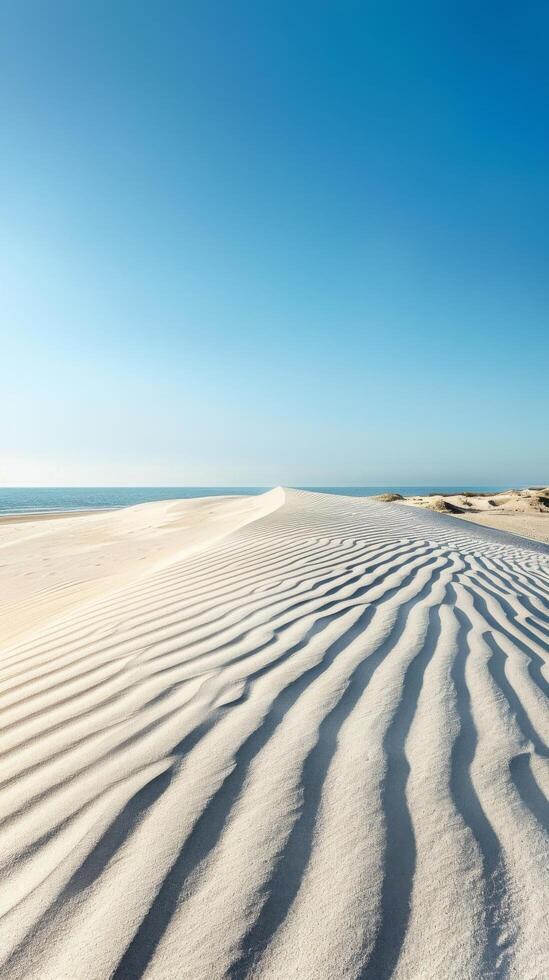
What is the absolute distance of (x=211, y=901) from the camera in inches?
46.1

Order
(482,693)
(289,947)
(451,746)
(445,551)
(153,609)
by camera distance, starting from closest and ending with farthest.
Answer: (289,947) → (451,746) → (482,693) → (153,609) → (445,551)

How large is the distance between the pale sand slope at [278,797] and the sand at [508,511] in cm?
1381

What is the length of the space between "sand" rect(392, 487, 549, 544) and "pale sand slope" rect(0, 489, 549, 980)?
13812mm

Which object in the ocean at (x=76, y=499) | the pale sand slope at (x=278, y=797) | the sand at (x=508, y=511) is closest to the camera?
the pale sand slope at (x=278, y=797)

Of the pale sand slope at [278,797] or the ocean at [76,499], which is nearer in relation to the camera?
the pale sand slope at [278,797]

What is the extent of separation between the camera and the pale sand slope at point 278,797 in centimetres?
108

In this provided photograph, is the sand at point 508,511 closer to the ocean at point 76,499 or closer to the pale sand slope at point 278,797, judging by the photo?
the pale sand slope at point 278,797

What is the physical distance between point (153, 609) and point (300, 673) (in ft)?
5.29

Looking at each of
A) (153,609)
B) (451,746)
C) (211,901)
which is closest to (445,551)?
(153,609)

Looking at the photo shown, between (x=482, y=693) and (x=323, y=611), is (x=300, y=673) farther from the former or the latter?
(x=323, y=611)

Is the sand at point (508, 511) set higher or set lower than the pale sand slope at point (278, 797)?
lower

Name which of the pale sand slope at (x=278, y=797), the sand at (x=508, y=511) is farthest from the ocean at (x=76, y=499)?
the pale sand slope at (x=278, y=797)

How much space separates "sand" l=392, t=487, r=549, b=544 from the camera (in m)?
16.4

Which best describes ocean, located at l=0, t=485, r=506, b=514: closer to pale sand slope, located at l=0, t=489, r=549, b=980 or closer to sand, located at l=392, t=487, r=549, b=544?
sand, located at l=392, t=487, r=549, b=544
